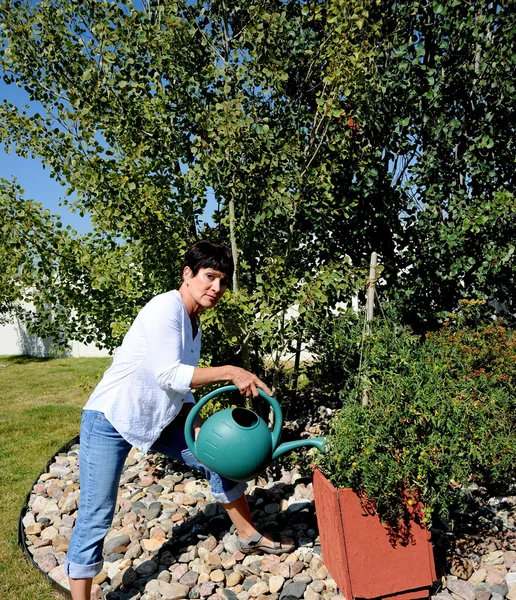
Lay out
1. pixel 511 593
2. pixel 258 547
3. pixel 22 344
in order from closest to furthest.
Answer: pixel 511 593 < pixel 258 547 < pixel 22 344

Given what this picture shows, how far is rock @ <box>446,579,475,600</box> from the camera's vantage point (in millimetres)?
2281

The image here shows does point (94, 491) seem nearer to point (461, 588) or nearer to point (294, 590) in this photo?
point (294, 590)

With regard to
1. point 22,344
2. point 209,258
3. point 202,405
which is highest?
point 209,258

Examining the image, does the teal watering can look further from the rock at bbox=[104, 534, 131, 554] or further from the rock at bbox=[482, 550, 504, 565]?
the rock at bbox=[482, 550, 504, 565]

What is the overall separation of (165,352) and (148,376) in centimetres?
14

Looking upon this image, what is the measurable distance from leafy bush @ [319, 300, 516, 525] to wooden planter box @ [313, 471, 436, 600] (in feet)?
0.25

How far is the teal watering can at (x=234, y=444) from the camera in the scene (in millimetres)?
2264

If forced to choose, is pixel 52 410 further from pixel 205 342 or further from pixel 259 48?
pixel 259 48

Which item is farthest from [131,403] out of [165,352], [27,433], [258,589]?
[27,433]

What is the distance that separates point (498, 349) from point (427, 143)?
1606mm

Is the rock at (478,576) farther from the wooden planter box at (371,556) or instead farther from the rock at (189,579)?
the rock at (189,579)

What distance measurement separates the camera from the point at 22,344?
12.4m

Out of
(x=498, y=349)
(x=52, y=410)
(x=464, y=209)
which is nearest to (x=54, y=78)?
(x=464, y=209)

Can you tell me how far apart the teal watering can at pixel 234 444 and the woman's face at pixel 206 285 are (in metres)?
0.40
